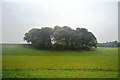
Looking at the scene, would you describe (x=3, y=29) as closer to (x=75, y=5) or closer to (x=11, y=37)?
(x=11, y=37)

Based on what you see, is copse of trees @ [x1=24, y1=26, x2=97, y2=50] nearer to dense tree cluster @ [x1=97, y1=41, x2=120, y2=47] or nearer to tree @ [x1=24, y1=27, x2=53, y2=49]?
tree @ [x1=24, y1=27, x2=53, y2=49]

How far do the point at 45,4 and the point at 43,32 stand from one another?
0.58 meters

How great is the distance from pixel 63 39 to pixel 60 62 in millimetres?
503

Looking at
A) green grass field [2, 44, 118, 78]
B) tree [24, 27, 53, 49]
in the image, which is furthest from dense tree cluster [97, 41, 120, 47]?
tree [24, 27, 53, 49]

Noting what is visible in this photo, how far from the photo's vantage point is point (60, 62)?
564 cm

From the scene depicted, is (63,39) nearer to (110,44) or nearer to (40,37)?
(40,37)

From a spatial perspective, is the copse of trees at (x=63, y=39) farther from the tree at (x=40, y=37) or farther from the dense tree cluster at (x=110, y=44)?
the dense tree cluster at (x=110, y=44)

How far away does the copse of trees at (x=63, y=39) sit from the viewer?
5707mm

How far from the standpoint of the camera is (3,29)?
559 centimetres

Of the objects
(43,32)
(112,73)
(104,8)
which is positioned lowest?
(112,73)

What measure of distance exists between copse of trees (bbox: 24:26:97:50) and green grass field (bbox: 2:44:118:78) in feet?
0.42

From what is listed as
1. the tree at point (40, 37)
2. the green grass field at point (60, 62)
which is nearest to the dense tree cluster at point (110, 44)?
the green grass field at point (60, 62)

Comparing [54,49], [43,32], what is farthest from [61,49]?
[43,32]

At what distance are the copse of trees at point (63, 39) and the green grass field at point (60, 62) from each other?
0.42 feet
